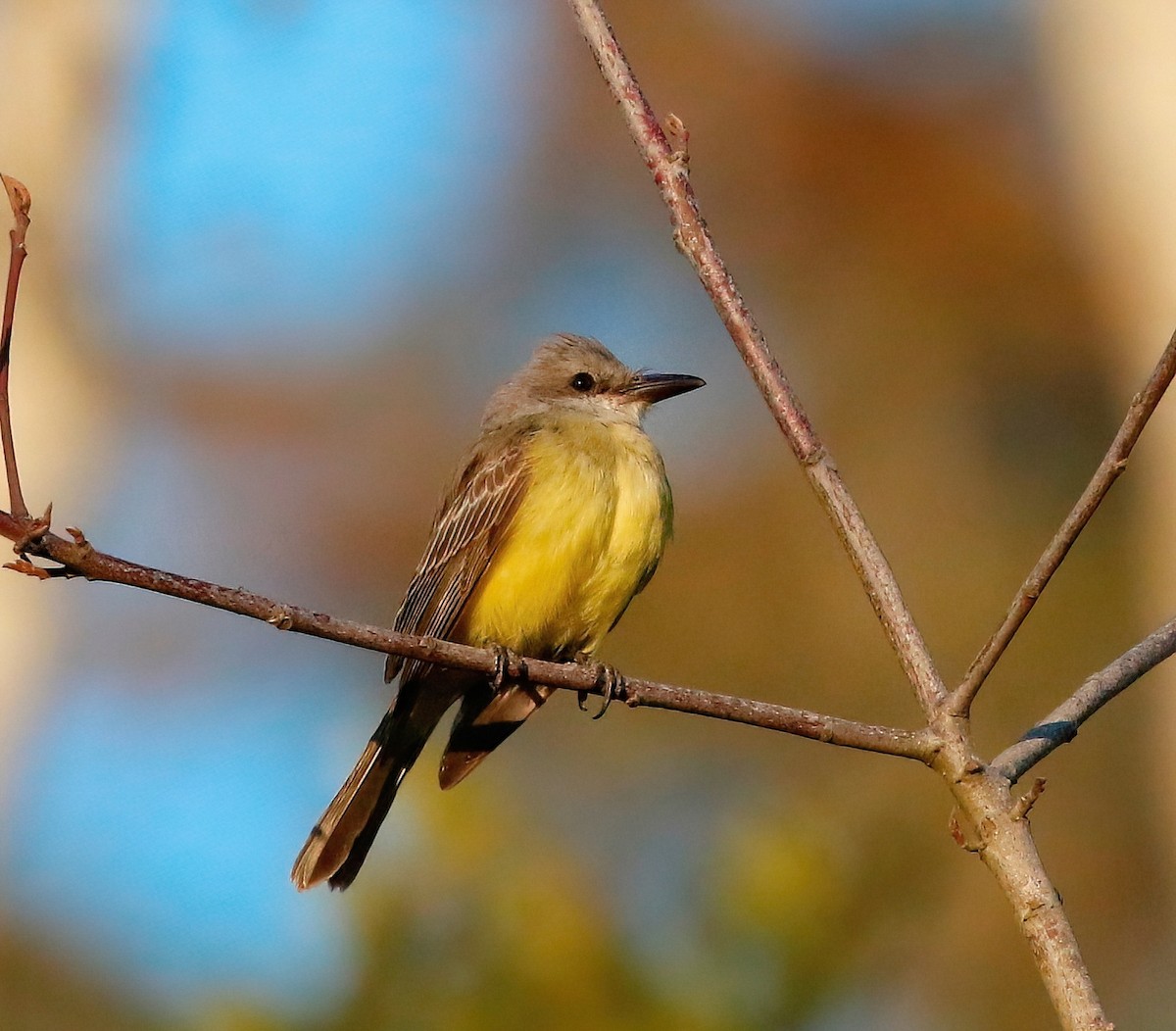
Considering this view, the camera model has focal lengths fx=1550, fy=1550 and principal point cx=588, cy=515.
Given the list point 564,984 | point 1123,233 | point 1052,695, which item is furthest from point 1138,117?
point 564,984

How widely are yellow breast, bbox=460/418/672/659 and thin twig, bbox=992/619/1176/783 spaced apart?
7.53 feet

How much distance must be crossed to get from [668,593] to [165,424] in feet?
15.5

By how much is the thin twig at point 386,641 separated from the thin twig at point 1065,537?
13 centimetres

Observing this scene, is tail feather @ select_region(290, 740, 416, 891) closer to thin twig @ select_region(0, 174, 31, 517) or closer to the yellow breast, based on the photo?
the yellow breast

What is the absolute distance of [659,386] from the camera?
5.78 metres

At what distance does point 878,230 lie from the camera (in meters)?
16.0

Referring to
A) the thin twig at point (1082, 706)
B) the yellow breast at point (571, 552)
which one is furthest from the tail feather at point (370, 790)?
the thin twig at point (1082, 706)

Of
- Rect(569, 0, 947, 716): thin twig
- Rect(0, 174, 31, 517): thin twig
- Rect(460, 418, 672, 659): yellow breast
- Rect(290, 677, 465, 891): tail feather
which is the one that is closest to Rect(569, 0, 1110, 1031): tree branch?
Rect(569, 0, 947, 716): thin twig

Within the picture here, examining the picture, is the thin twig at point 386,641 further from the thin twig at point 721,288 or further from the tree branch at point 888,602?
the thin twig at point 721,288

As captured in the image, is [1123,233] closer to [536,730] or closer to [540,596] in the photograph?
[536,730]

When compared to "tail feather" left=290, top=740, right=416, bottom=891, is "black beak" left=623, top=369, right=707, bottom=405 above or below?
above

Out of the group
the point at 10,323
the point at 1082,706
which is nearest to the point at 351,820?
the point at 1082,706

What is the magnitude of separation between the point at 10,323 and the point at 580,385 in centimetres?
379

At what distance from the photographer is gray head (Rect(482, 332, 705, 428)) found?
5.78 metres
